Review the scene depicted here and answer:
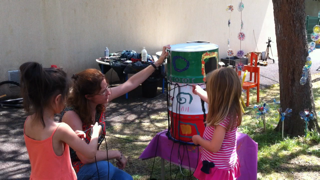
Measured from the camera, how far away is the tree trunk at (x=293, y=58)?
12.4 ft

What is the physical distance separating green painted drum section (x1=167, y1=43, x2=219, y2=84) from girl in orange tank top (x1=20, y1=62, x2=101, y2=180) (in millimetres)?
970

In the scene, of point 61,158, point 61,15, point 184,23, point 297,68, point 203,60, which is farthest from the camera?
point 184,23

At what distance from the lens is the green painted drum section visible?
2.30 m

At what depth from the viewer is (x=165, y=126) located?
15.9 ft

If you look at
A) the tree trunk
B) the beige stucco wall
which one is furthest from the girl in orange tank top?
the beige stucco wall

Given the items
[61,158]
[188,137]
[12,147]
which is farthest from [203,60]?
[12,147]

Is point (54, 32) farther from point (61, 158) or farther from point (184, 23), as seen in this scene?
point (61, 158)

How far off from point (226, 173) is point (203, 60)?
841 mm

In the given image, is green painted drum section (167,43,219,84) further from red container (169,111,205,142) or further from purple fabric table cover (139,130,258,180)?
purple fabric table cover (139,130,258,180)

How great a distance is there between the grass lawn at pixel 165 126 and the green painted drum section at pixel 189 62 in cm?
107

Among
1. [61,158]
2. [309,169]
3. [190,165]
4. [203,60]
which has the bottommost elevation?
[309,169]

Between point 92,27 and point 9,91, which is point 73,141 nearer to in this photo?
point 9,91

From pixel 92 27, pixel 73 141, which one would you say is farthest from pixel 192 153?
pixel 92 27

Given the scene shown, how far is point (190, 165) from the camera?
255 centimetres
